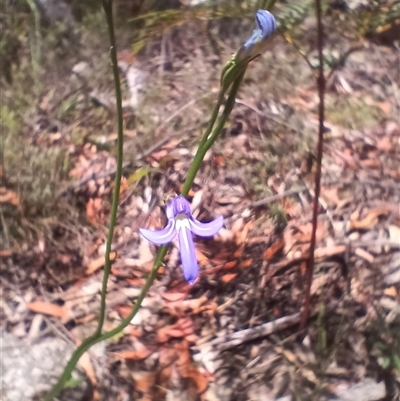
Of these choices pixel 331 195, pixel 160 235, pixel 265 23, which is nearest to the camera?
pixel 265 23

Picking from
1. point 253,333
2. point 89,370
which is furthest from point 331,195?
point 89,370

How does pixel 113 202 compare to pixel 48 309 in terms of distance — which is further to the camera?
pixel 48 309

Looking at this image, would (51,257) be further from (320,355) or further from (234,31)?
(234,31)

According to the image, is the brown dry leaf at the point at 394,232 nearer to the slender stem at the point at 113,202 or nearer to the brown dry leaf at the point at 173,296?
the brown dry leaf at the point at 173,296

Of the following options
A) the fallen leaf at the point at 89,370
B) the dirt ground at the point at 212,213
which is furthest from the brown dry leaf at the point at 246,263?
the fallen leaf at the point at 89,370

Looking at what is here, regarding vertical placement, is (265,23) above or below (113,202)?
above

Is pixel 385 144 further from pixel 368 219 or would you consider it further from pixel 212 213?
pixel 212 213

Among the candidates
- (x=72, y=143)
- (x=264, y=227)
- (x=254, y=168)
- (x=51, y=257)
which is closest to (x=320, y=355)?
(x=264, y=227)
